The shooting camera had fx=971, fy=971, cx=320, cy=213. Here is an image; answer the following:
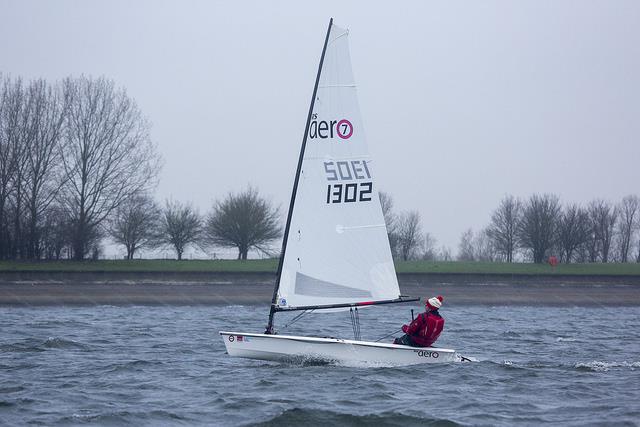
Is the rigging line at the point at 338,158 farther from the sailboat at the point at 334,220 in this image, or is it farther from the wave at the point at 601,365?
the wave at the point at 601,365

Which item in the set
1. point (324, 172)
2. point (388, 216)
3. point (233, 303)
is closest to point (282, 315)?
point (233, 303)

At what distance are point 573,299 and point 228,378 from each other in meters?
29.1

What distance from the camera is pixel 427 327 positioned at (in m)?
18.1

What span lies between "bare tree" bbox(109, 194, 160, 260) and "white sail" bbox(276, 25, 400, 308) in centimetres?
3572

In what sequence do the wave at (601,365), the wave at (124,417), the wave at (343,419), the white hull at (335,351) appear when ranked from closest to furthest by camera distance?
the wave at (124,417) → the wave at (343,419) → the white hull at (335,351) → the wave at (601,365)

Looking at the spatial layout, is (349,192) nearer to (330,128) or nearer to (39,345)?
(330,128)

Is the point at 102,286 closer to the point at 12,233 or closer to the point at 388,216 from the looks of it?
the point at 12,233

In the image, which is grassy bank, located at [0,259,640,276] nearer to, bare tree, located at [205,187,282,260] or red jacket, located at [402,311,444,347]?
bare tree, located at [205,187,282,260]

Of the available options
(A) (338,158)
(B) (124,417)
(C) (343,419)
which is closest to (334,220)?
(A) (338,158)

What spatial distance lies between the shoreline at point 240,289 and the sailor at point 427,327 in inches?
799

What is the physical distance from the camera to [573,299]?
4350cm

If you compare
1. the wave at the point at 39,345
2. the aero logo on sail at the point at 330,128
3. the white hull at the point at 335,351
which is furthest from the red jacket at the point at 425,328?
the wave at the point at 39,345

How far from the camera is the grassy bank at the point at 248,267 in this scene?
44.2 m

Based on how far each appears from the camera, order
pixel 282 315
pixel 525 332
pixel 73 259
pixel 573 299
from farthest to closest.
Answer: pixel 73 259, pixel 573 299, pixel 282 315, pixel 525 332
